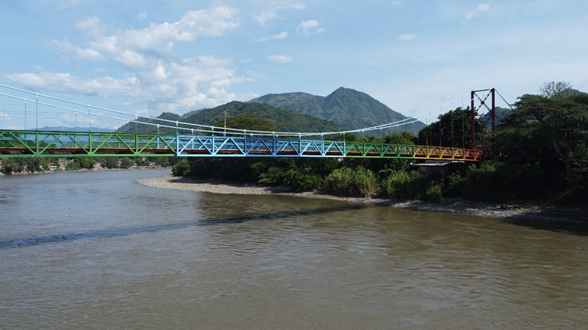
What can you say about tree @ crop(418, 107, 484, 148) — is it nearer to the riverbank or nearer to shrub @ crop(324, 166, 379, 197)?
shrub @ crop(324, 166, 379, 197)

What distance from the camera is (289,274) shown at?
11734 mm

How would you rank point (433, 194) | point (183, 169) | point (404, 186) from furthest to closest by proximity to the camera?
point (183, 169) < point (404, 186) < point (433, 194)

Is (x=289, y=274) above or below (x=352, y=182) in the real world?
below

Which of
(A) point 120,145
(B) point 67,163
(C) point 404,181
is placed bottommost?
(C) point 404,181

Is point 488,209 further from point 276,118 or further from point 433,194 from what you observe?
point 276,118

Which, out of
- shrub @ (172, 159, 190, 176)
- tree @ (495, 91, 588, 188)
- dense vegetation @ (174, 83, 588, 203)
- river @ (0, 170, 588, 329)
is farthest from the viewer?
shrub @ (172, 159, 190, 176)

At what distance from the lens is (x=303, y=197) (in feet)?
108

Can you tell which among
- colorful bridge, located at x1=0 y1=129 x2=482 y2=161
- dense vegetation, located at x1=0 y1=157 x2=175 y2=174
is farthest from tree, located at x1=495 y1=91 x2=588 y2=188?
dense vegetation, located at x1=0 y1=157 x2=175 y2=174

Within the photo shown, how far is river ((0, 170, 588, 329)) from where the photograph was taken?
885cm

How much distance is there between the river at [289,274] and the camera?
885 centimetres

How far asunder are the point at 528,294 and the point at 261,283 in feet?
21.9

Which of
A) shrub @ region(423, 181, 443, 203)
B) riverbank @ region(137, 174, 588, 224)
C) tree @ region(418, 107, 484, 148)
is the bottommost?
riverbank @ region(137, 174, 588, 224)

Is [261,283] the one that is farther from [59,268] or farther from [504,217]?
[504,217]

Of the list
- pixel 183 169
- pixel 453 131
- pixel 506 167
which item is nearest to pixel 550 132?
pixel 506 167
